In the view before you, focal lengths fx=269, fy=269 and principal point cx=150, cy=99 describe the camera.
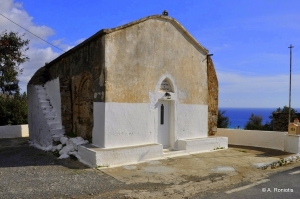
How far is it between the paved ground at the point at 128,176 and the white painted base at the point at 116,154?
291 millimetres

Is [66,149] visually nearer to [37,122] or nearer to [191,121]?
[37,122]

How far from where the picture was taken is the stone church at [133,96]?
943 cm

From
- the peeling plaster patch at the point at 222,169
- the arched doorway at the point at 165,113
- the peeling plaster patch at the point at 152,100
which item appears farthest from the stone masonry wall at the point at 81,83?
the peeling plaster patch at the point at 222,169

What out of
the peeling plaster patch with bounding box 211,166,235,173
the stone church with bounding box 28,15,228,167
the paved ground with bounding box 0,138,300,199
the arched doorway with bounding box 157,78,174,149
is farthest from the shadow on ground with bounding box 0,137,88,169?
the peeling plaster patch with bounding box 211,166,235,173

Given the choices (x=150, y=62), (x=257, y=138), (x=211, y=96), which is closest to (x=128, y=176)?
(x=150, y=62)

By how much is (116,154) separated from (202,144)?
4.46 m

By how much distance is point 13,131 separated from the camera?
57.2 ft

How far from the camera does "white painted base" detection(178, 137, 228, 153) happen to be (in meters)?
11.2

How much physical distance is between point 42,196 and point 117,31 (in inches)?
234

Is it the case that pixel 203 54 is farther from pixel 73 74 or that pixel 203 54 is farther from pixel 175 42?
pixel 73 74

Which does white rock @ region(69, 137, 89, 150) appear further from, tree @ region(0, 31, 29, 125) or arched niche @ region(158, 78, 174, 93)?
tree @ region(0, 31, 29, 125)

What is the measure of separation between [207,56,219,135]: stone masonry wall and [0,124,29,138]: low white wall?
12.3 metres

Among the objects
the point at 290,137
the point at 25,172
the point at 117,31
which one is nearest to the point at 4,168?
the point at 25,172

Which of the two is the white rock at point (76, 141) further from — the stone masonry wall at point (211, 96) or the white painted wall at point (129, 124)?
the stone masonry wall at point (211, 96)
